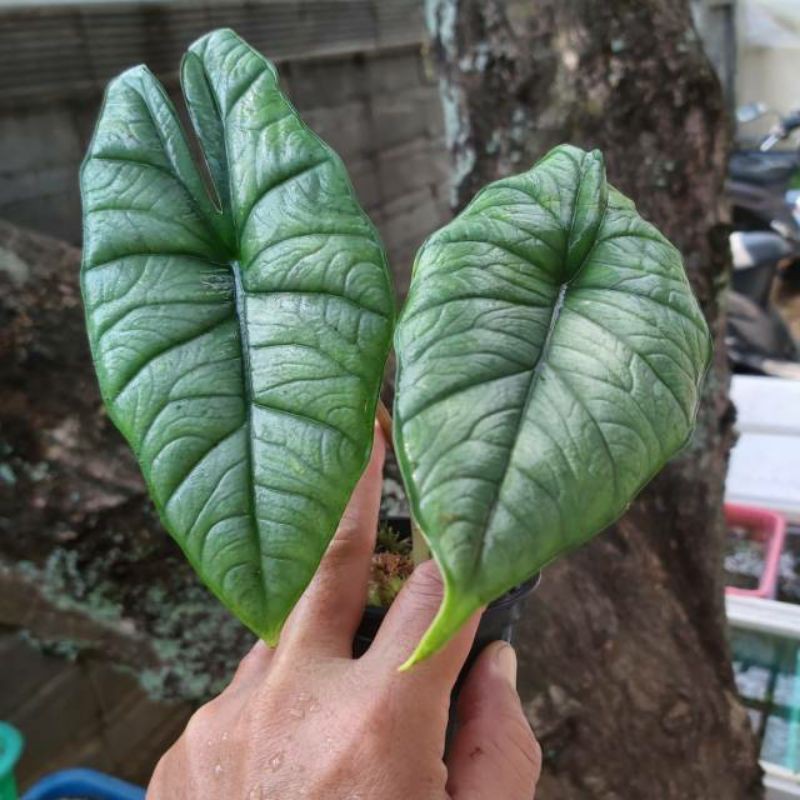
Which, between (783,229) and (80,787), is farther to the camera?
(783,229)

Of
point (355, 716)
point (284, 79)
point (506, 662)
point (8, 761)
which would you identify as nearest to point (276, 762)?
point (355, 716)

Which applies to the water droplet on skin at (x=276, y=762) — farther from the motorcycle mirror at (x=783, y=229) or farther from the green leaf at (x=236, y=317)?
the motorcycle mirror at (x=783, y=229)

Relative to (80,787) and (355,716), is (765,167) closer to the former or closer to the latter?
(80,787)

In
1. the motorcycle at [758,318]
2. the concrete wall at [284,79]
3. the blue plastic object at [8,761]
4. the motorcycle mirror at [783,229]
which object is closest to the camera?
the blue plastic object at [8,761]

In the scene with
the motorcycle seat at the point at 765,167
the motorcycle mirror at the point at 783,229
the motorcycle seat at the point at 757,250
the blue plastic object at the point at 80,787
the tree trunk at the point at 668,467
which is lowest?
the motorcycle mirror at the point at 783,229

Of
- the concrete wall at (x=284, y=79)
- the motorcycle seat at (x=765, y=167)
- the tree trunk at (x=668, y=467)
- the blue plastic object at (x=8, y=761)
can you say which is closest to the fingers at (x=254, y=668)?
the tree trunk at (x=668, y=467)

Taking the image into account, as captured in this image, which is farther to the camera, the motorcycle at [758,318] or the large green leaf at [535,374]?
the motorcycle at [758,318]

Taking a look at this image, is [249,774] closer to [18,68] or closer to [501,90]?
[501,90]

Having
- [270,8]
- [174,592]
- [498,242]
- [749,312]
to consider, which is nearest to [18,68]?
[270,8]
